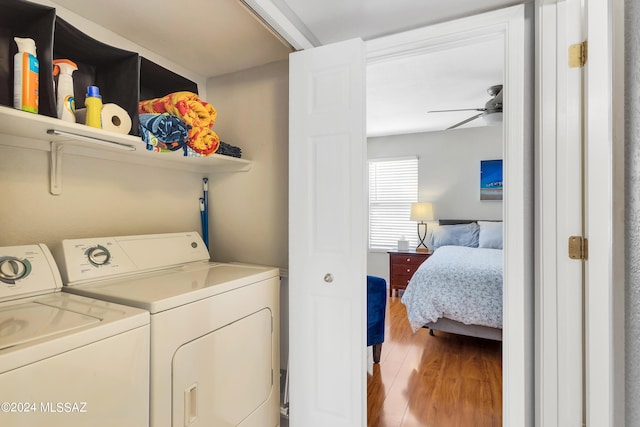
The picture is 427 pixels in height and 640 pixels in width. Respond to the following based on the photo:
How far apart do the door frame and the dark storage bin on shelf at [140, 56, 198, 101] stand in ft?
5.60

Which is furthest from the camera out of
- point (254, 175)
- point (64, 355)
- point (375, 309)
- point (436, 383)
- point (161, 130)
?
point (375, 309)

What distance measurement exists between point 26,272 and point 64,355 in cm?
55

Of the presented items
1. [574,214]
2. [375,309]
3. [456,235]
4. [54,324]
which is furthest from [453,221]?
[54,324]

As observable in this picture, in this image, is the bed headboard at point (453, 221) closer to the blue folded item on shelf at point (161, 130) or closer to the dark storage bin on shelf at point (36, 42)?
the blue folded item on shelf at point (161, 130)

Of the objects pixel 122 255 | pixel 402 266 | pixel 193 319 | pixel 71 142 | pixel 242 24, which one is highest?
pixel 242 24

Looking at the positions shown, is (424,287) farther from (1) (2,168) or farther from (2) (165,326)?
(1) (2,168)

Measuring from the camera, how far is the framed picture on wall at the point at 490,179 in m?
4.41

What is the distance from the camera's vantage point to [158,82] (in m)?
1.81

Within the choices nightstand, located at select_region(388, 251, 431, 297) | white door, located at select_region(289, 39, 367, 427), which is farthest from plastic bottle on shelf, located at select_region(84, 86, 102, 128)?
nightstand, located at select_region(388, 251, 431, 297)

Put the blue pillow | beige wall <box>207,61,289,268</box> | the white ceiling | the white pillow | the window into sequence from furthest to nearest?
the window → the blue pillow → the white pillow → beige wall <box>207,61,289,268</box> → the white ceiling

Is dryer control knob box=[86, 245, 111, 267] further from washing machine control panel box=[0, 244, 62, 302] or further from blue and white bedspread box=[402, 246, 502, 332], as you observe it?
blue and white bedspread box=[402, 246, 502, 332]

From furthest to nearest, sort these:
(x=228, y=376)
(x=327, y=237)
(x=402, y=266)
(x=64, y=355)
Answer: (x=402, y=266) → (x=327, y=237) → (x=228, y=376) → (x=64, y=355)

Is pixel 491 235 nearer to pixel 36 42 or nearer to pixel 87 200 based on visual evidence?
pixel 87 200

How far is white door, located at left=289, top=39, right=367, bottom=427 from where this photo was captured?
1502 mm
